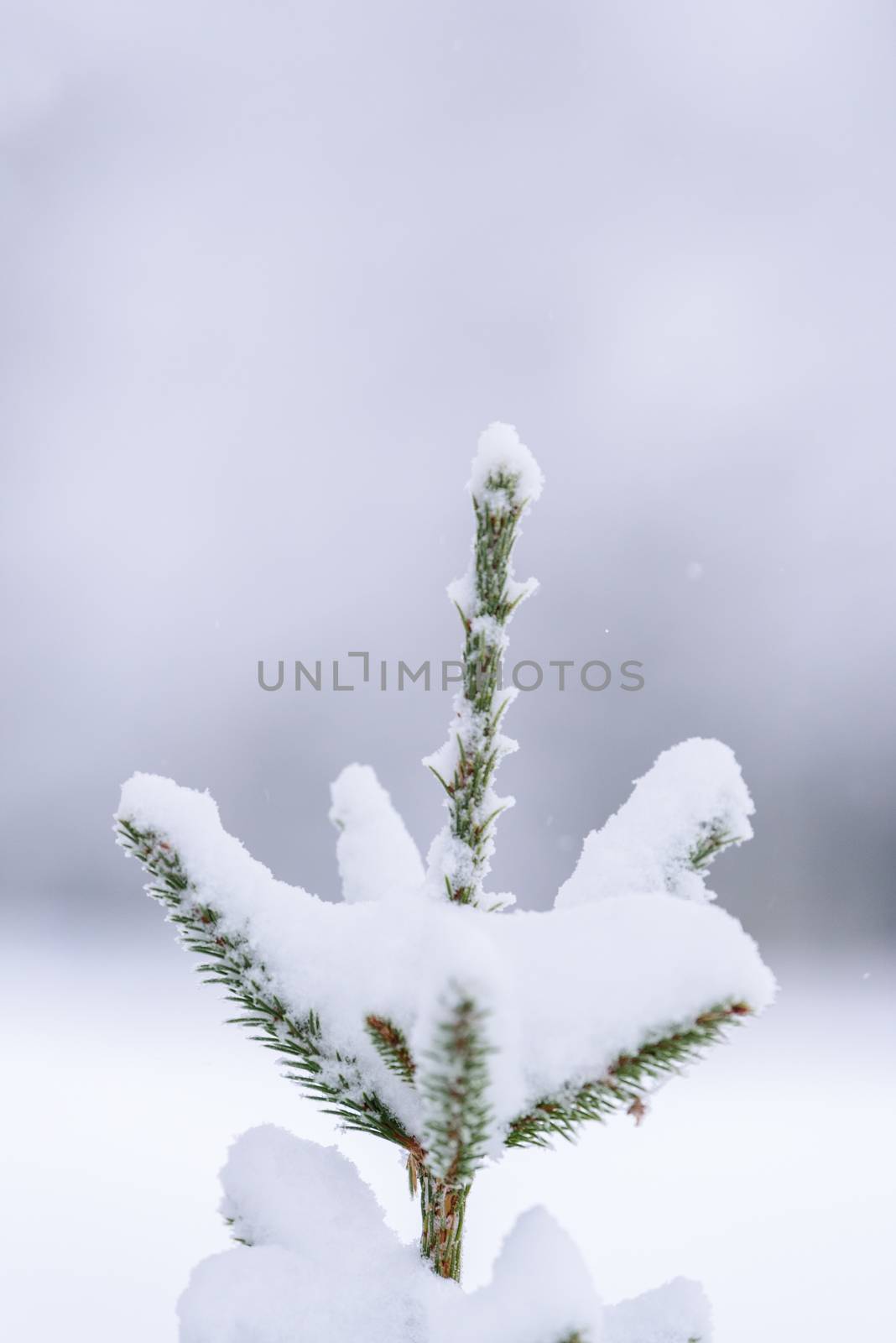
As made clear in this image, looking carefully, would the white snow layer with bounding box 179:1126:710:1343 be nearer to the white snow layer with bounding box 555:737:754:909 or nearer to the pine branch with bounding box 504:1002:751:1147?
the pine branch with bounding box 504:1002:751:1147

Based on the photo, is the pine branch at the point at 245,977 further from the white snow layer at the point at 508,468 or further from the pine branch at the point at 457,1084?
the white snow layer at the point at 508,468

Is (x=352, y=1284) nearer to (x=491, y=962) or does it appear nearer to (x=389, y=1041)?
(x=389, y=1041)

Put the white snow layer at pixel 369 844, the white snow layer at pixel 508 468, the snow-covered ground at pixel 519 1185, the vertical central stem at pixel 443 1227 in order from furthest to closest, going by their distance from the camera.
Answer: the snow-covered ground at pixel 519 1185
the white snow layer at pixel 369 844
the vertical central stem at pixel 443 1227
the white snow layer at pixel 508 468

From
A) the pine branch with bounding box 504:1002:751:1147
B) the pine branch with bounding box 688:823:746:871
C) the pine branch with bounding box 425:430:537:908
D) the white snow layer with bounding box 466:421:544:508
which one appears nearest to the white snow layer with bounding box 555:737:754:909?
the pine branch with bounding box 688:823:746:871

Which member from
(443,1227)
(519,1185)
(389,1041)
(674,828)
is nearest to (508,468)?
(674,828)

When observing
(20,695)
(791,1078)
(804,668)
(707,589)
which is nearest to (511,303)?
(707,589)

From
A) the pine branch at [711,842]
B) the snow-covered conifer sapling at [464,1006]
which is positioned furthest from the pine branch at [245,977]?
the pine branch at [711,842]
